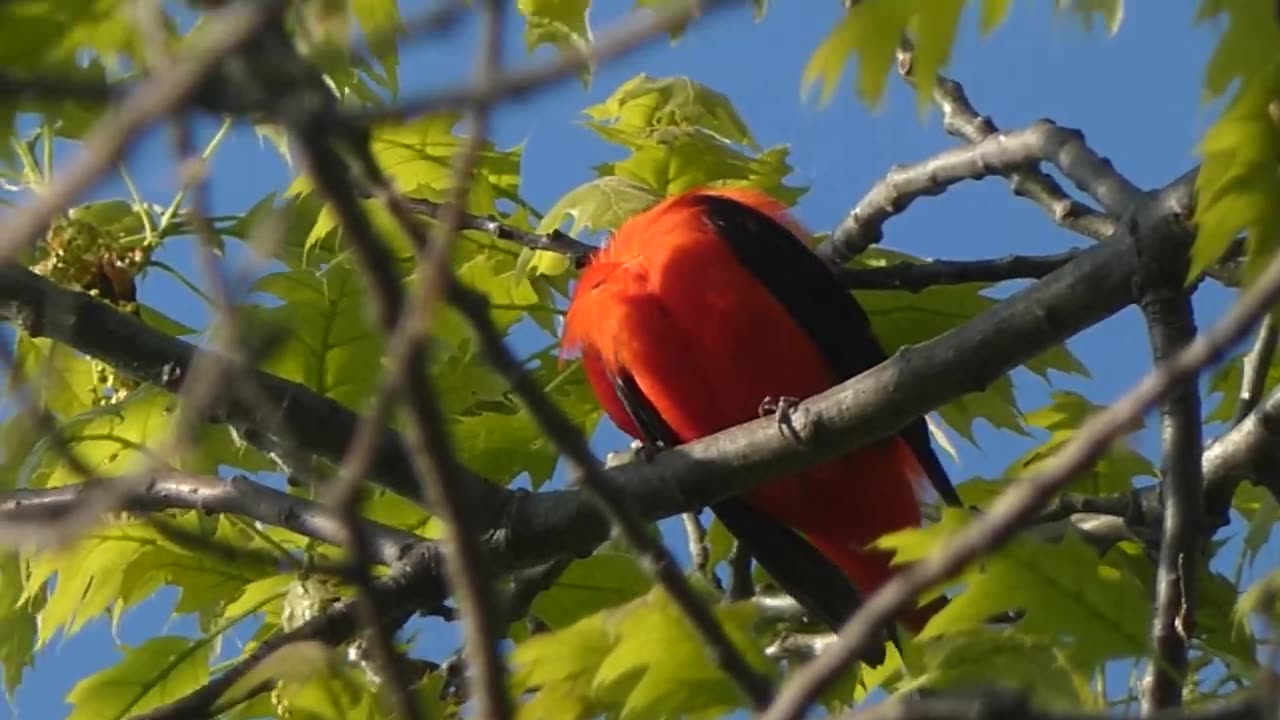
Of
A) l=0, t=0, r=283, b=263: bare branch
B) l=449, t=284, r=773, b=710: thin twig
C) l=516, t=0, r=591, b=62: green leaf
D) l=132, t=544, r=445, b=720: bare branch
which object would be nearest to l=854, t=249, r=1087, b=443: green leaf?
l=516, t=0, r=591, b=62: green leaf

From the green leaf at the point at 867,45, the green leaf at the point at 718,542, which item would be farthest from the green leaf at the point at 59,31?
the green leaf at the point at 718,542

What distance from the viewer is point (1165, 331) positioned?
1870 mm

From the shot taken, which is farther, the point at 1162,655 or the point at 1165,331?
the point at 1165,331

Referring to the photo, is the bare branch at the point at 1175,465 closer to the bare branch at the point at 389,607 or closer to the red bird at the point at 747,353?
the bare branch at the point at 389,607

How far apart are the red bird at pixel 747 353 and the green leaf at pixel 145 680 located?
0.78m

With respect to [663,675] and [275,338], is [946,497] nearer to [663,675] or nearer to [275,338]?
[663,675]

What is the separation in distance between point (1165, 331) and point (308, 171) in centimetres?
133

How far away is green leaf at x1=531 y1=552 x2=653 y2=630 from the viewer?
2654 mm

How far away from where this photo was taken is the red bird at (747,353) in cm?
295

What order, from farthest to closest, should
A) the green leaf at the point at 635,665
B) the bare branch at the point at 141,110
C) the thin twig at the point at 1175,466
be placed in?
the thin twig at the point at 1175,466 → the green leaf at the point at 635,665 → the bare branch at the point at 141,110

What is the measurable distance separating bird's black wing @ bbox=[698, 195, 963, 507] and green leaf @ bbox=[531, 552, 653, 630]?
1.77ft

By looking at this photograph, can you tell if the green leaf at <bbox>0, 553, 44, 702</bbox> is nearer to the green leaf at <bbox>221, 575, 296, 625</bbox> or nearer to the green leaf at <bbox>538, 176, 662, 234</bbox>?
the green leaf at <bbox>221, 575, 296, 625</bbox>

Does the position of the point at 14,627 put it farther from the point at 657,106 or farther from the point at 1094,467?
the point at 1094,467

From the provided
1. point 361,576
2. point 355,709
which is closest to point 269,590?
point 355,709
